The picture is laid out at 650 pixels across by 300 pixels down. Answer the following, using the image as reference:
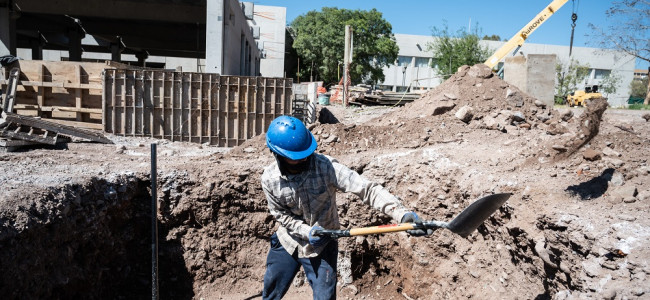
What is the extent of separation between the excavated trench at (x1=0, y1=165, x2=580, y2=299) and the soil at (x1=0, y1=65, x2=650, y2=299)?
0.7 inches

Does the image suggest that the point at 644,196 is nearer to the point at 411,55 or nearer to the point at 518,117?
the point at 518,117

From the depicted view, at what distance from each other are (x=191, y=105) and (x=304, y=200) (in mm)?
8008

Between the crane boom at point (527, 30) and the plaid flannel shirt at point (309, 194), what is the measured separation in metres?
10.2

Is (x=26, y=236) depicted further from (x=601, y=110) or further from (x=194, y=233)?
(x=601, y=110)

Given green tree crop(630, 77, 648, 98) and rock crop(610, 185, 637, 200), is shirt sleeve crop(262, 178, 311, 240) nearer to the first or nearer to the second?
rock crop(610, 185, 637, 200)

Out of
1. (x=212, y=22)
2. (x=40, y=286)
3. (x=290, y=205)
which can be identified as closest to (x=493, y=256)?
(x=290, y=205)

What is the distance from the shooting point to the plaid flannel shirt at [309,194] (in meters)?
3.44

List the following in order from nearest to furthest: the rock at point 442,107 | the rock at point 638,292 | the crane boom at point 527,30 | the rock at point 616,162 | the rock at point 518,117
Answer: the rock at point 638,292 < the rock at point 616,162 < the rock at point 518,117 < the rock at point 442,107 < the crane boom at point 527,30

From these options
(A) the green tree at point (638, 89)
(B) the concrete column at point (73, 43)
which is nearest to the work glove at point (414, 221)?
(B) the concrete column at point (73, 43)

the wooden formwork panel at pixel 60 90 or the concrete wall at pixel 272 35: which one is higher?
the concrete wall at pixel 272 35

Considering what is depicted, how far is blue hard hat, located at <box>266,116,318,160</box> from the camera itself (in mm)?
3291

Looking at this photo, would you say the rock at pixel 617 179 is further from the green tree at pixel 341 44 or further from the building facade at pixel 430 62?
the building facade at pixel 430 62

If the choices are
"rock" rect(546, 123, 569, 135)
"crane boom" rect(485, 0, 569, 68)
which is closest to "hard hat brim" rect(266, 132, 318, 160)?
"rock" rect(546, 123, 569, 135)

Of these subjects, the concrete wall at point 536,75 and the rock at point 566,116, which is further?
the concrete wall at point 536,75
